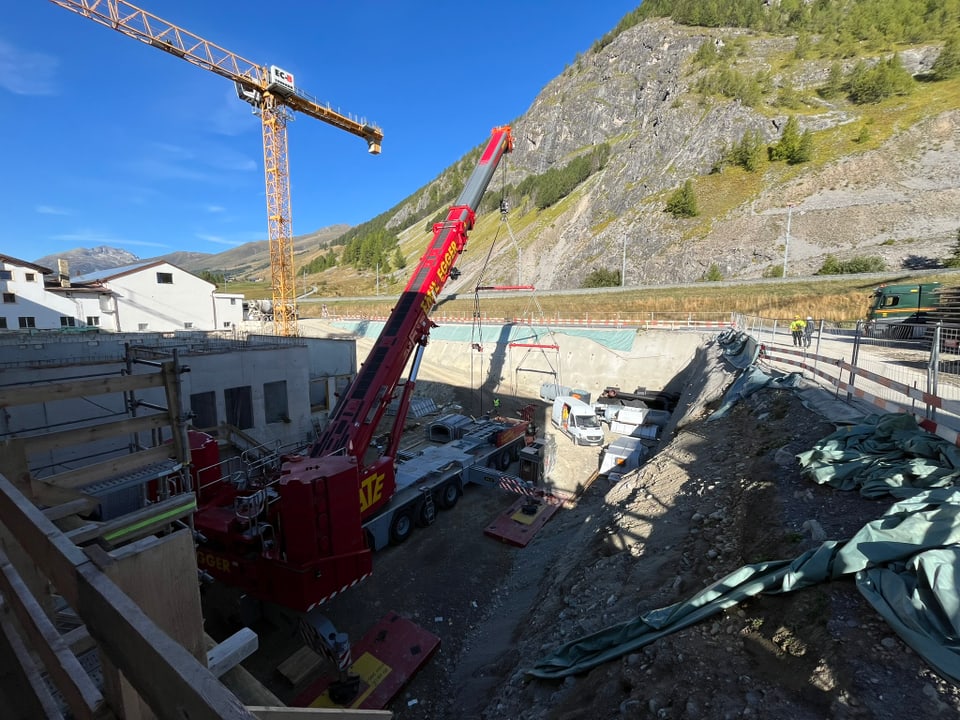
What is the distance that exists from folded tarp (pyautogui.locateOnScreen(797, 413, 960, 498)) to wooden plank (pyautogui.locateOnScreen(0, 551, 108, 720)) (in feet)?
23.9

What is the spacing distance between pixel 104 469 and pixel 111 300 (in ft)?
127

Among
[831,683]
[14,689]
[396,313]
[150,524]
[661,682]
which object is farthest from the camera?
[396,313]

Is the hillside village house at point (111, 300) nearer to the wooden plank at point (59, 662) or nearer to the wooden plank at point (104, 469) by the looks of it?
the wooden plank at point (104, 469)

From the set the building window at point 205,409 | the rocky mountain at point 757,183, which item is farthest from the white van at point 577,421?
the rocky mountain at point 757,183

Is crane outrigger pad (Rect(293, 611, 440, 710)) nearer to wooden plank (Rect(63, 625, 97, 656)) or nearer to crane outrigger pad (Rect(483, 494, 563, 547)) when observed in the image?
crane outrigger pad (Rect(483, 494, 563, 547))

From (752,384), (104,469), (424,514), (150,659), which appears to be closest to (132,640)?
(150,659)

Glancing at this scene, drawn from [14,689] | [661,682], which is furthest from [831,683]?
[14,689]

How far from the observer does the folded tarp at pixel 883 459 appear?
5340 mm

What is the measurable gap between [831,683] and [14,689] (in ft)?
17.0

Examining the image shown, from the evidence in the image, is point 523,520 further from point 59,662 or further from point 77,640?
point 59,662

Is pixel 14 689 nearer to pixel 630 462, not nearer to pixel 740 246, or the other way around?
pixel 630 462

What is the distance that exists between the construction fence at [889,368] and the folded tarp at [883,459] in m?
0.42

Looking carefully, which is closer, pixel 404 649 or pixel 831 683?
pixel 831 683

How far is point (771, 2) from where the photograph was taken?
95.5 meters
